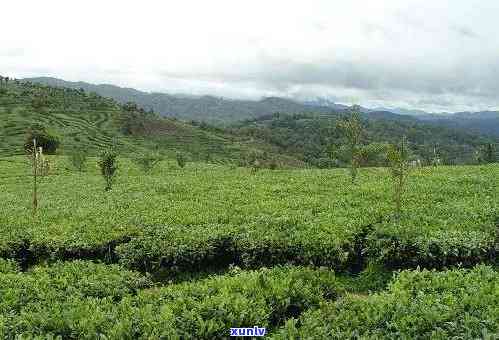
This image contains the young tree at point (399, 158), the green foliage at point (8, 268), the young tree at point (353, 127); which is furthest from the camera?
the young tree at point (353, 127)

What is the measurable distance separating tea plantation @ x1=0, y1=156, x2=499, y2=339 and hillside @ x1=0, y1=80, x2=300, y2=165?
355 ft

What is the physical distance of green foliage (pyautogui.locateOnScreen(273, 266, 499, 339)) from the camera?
9.60 metres

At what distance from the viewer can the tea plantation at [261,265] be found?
34.3 ft

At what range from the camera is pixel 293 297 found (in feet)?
40.5

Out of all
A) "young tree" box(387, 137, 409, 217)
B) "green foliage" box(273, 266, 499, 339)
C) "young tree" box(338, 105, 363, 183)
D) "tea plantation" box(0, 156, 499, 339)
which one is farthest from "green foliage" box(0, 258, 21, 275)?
"young tree" box(338, 105, 363, 183)

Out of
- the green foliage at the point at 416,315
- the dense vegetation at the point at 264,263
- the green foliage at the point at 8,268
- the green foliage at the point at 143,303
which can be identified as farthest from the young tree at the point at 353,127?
the green foliage at the point at 8,268

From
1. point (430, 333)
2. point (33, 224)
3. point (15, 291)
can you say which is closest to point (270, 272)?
point (430, 333)

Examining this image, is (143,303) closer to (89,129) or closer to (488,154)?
(488,154)

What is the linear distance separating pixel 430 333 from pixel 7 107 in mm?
178423

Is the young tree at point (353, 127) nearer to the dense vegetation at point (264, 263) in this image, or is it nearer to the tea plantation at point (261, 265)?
the dense vegetation at point (264, 263)

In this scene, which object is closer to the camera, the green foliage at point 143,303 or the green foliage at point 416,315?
the green foliage at point 416,315

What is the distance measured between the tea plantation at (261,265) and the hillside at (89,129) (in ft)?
355

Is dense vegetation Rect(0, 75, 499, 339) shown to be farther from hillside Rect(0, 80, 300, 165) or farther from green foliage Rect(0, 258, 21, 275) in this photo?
hillside Rect(0, 80, 300, 165)

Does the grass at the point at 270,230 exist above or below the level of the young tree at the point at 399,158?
below
